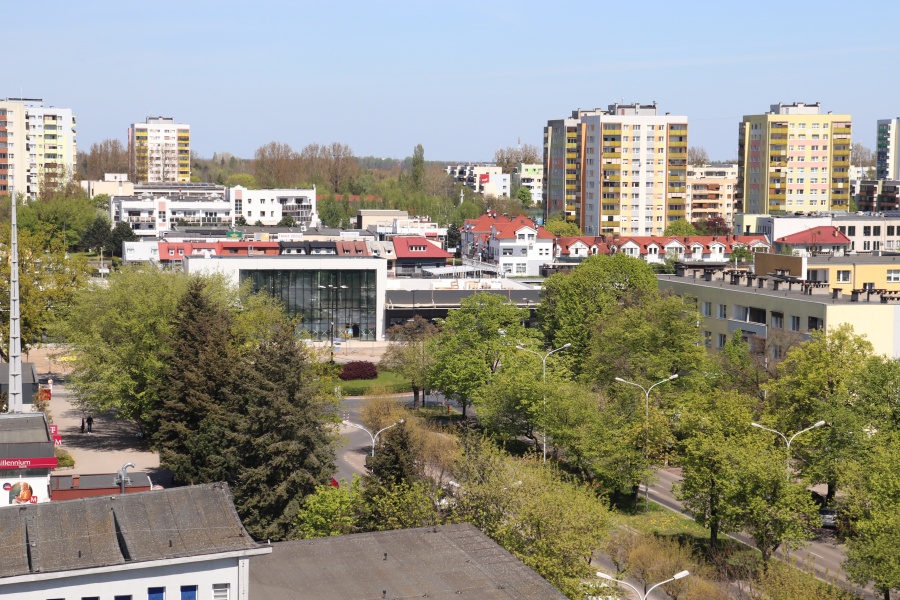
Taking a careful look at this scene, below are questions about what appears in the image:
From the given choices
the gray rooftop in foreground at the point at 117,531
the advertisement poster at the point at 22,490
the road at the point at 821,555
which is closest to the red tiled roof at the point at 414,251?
the road at the point at 821,555

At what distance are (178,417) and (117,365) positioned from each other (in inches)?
176

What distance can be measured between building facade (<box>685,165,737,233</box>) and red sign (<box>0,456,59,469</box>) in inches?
4062

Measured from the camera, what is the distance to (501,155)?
178500 mm

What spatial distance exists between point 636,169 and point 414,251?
28.0m

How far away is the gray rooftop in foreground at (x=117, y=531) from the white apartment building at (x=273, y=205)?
95509mm

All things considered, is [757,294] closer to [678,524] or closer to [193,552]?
[678,524]

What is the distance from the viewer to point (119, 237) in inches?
3885

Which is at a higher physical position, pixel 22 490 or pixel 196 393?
pixel 196 393

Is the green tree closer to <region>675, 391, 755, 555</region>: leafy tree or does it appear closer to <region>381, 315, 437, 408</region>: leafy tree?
<region>381, 315, 437, 408</region>: leafy tree

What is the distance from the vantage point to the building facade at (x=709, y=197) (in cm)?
12488

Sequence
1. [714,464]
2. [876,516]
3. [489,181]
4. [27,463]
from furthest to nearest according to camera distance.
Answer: [489,181] → [714,464] → [27,463] → [876,516]

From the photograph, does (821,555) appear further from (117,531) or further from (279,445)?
(117,531)

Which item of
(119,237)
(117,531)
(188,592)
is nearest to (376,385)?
(117,531)

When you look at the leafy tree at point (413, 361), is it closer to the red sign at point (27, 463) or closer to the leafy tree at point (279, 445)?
the leafy tree at point (279, 445)
